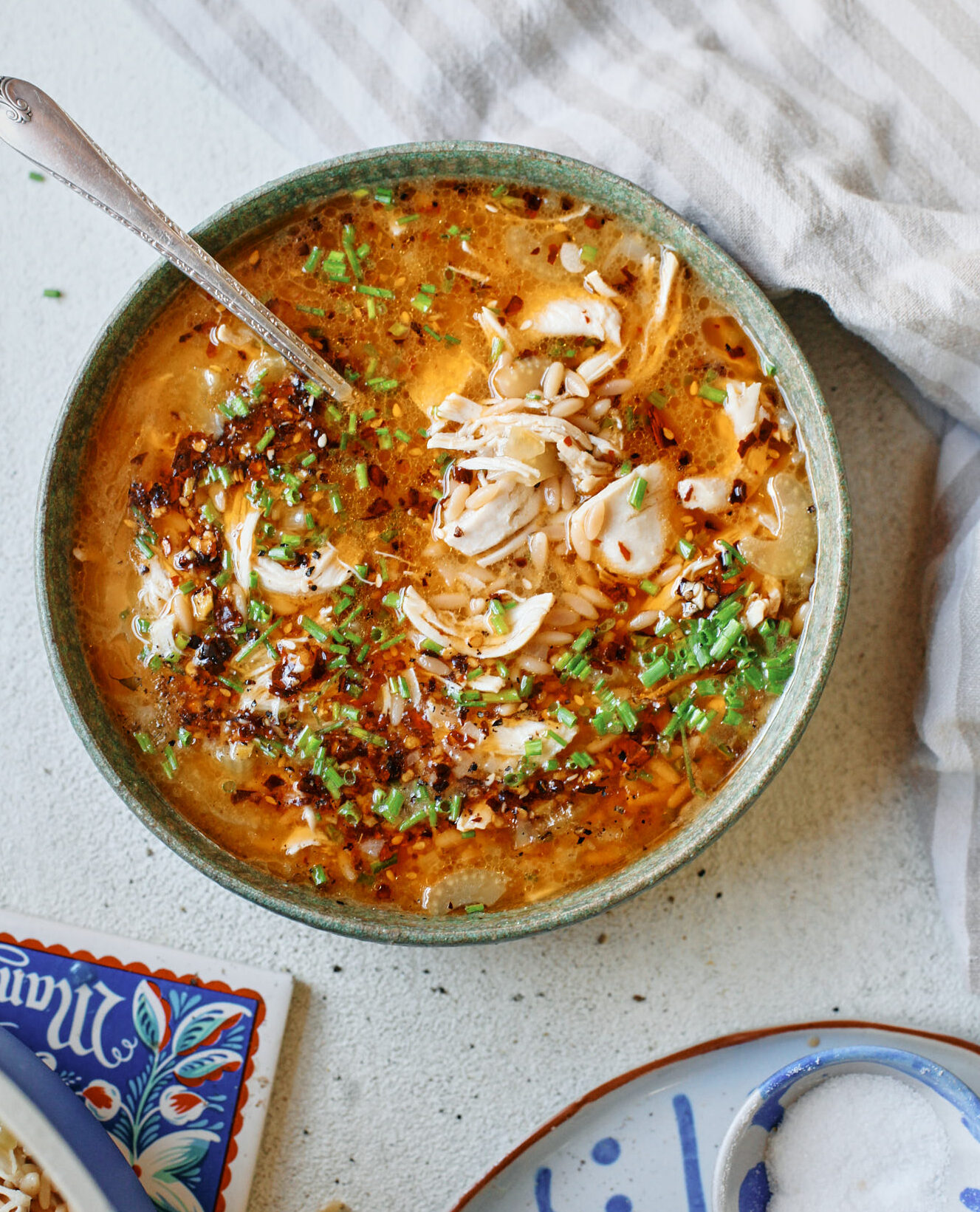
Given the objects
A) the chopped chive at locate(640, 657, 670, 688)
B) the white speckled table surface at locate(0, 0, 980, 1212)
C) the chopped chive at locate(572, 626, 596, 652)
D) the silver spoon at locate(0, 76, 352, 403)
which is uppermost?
the silver spoon at locate(0, 76, 352, 403)

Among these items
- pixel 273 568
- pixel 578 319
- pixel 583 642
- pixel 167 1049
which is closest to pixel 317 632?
pixel 273 568

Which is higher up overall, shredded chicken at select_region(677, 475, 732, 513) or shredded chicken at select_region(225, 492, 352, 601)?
shredded chicken at select_region(225, 492, 352, 601)

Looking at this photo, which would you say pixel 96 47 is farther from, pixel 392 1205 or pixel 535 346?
pixel 392 1205

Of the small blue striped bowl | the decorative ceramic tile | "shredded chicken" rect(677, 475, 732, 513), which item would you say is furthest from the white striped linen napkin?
the small blue striped bowl

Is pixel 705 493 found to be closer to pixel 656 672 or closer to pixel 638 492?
pixel 638 492

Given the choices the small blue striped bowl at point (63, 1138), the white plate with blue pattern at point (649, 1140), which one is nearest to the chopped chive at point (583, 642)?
the white plate with blue pattern at point (649, 1140)

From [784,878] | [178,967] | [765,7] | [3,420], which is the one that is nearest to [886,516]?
[784,878]

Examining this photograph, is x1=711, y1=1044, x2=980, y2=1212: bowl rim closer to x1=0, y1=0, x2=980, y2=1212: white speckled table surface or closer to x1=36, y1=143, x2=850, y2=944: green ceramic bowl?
x1=0, y1=0, x2=980, y2=1212: white speckled table surface

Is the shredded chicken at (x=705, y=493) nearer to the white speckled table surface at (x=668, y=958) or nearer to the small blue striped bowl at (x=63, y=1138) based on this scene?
the white speckled table surface at (x=668, y=958)
